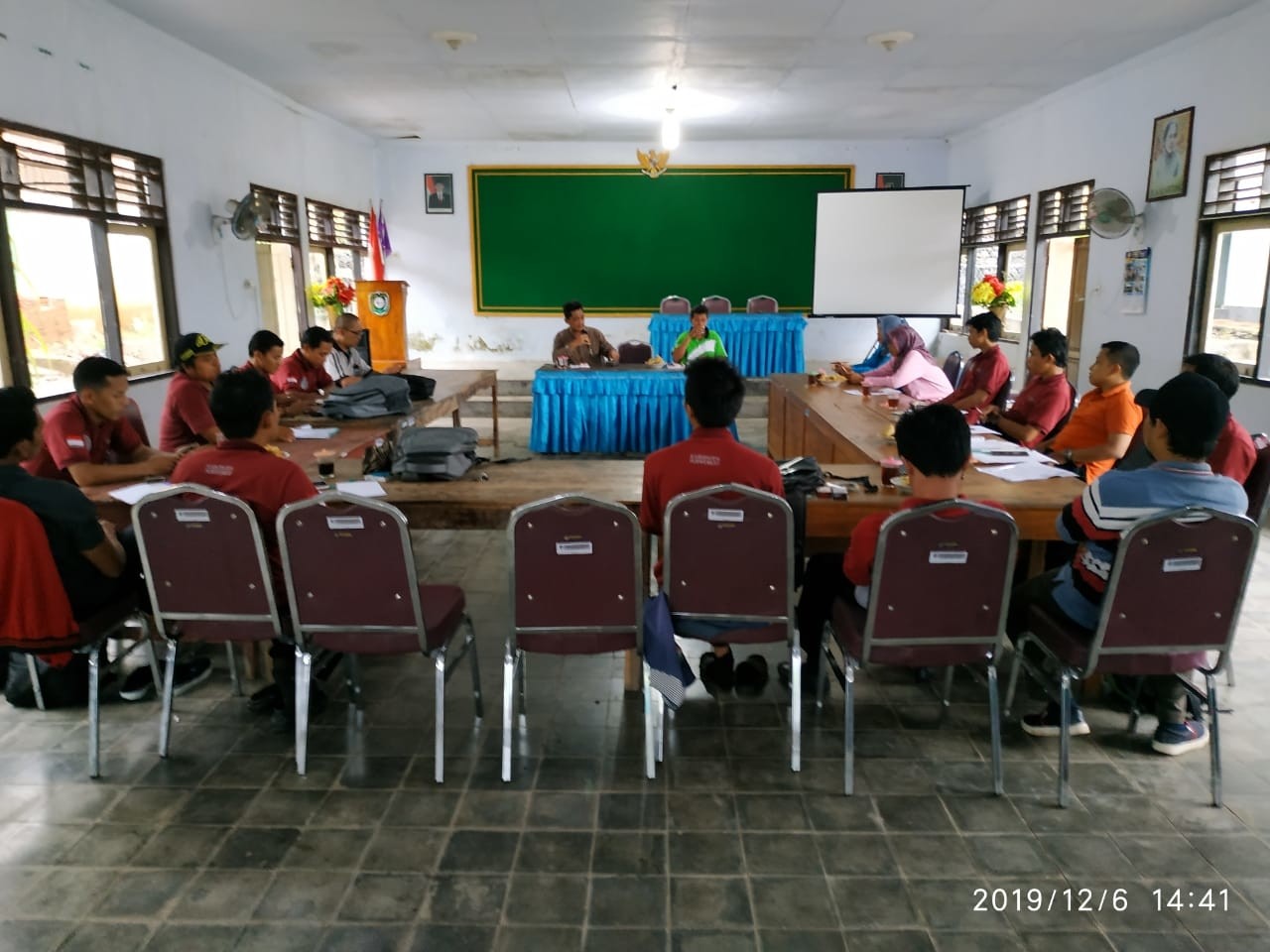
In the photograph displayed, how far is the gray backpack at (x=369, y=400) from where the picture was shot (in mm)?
4469

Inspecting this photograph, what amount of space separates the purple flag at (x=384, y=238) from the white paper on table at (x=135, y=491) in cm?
798

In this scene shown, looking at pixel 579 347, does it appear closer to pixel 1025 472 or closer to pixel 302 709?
pixel 1025 472

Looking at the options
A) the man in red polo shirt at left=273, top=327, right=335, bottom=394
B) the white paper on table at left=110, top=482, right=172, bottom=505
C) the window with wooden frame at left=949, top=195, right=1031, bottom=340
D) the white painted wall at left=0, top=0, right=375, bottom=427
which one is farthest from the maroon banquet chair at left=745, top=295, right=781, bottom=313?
the white paper on table at left=110, top=482, right=172, bottom=505

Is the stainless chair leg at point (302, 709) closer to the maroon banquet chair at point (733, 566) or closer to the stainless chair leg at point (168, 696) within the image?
the stainless chair leg at point (168, 696)

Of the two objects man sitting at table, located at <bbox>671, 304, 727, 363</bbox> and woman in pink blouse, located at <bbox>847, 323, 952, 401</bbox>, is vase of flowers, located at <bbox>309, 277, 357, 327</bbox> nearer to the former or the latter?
man sitting at table, located at <bbox>671, 304, 727, 363</bbox>

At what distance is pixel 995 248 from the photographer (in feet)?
29.7

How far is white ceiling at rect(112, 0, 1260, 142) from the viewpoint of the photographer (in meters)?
4.98

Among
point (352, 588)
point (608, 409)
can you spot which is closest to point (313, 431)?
point (352, 588)

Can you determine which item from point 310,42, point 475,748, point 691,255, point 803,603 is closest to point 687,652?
point 803,603

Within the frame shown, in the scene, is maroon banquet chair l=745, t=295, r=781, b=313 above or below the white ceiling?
below

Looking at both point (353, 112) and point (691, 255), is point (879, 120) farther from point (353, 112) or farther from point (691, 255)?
point (353, 112)

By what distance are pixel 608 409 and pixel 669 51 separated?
2528 millimetres

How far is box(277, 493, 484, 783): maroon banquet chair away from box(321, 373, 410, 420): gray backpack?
7.25 ft

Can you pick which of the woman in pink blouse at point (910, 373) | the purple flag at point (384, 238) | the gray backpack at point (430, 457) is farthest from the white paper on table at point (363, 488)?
the purple flag at point (384, 238)
